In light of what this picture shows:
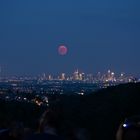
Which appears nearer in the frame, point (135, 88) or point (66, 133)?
point (66, 133)

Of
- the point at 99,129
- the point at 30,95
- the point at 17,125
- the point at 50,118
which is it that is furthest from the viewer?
the point at 30,95

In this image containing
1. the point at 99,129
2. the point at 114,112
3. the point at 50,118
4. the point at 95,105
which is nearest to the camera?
the point at 50,118

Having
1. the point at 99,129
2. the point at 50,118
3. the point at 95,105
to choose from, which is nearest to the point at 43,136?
the point at 50,118

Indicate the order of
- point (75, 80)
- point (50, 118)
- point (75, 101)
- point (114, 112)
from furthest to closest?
point (75, 80) → point (75, 101) → point (114, 112) → point (50, 118)

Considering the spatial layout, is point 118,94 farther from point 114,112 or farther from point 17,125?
point 17,125

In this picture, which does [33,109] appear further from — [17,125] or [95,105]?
A: [17,125]

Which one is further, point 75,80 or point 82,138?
point 75,80

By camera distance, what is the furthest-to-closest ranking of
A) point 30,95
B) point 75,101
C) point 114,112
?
point 30,95, point 75,101, point 114,112

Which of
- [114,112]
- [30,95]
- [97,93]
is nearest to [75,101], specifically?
[97,93]
